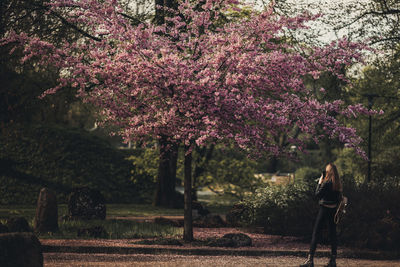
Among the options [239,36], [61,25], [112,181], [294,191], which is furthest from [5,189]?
[239,36]

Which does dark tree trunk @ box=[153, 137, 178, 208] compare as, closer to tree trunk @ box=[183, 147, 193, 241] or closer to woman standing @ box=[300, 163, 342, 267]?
tree trunk @ box=[183, 147, 193, 241]

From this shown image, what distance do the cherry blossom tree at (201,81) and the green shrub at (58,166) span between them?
13.9 metres

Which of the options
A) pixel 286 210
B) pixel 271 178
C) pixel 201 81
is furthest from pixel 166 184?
pixel 201 81

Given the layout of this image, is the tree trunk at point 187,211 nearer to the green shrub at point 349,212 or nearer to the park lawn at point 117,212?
the green shrub at point 349,212

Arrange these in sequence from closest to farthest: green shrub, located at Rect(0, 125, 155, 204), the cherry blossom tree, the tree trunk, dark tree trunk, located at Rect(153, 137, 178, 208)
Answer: the cherry blossom tree, the tree trunk, dark tree trunk, located at Rect(153, 137, 178, 208), green shrub, located at Rect(0, 125, 155, 204)

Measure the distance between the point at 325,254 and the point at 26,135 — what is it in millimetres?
20014

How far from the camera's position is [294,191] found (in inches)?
639

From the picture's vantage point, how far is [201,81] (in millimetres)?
12617

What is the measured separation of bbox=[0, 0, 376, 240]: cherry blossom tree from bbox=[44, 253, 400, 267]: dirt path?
2.26 m

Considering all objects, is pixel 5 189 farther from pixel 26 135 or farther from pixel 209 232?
pixel 209 232

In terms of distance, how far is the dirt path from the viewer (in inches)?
433

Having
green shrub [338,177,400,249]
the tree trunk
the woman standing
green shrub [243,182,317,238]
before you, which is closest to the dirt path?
the woman standing

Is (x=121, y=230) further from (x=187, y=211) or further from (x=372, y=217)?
(x=372, y=217)

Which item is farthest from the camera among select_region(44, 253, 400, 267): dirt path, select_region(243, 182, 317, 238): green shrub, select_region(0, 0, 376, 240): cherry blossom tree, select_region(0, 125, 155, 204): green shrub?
select_region(0, 125, 155, 204): green shrub
